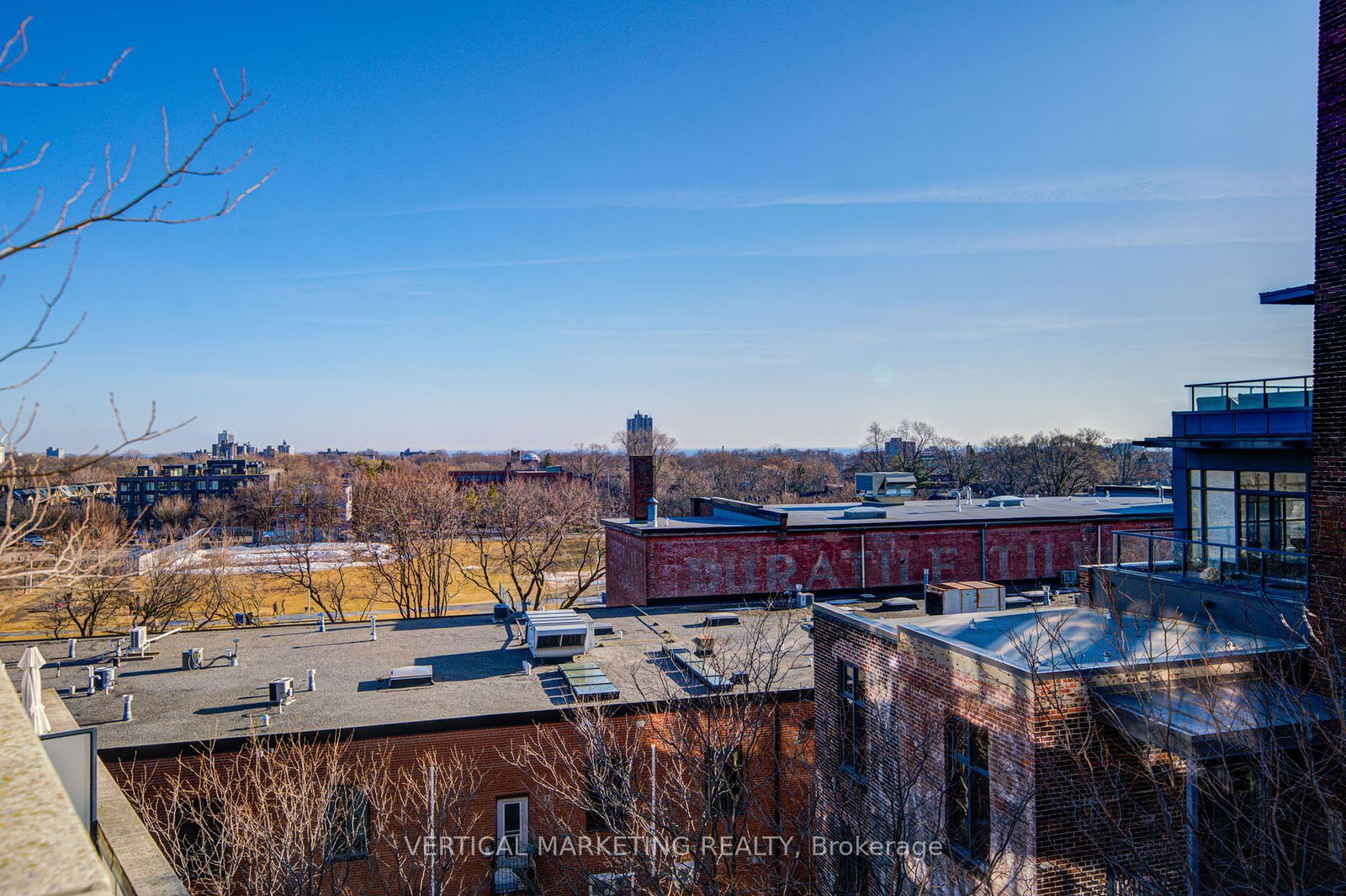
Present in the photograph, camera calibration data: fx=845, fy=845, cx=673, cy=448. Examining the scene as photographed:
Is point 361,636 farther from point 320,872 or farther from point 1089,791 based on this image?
point 1089,791

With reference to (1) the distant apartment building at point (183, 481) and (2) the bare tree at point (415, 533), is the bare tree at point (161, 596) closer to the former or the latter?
(2) the bare tree at point (415, 533)

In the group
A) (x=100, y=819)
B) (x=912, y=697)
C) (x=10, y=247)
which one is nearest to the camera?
(x=10, y=247)

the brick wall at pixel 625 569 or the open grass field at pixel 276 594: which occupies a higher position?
the brick wall at pixel 625 569

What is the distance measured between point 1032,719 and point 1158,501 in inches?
1275

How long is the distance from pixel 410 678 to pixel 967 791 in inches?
417

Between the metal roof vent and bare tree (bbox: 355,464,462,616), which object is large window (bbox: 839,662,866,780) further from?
bare tree (bbox: 355,464,462,616)

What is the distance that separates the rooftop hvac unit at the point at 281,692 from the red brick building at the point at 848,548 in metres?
14.1

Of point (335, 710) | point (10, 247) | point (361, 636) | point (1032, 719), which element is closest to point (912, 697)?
point (1032, 719)

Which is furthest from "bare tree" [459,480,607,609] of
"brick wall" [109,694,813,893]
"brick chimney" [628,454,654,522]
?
"brick wall" [109,694,813,893]

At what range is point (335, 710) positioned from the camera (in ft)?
49.4

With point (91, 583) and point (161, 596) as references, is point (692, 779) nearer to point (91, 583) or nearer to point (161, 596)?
point (91, 583)

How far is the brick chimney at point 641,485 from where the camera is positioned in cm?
3153

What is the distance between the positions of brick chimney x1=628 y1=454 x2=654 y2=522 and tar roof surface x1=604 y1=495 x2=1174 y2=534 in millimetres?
618

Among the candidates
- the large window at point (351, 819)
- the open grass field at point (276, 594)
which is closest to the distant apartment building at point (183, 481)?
the open grass field at point (276, 594)
